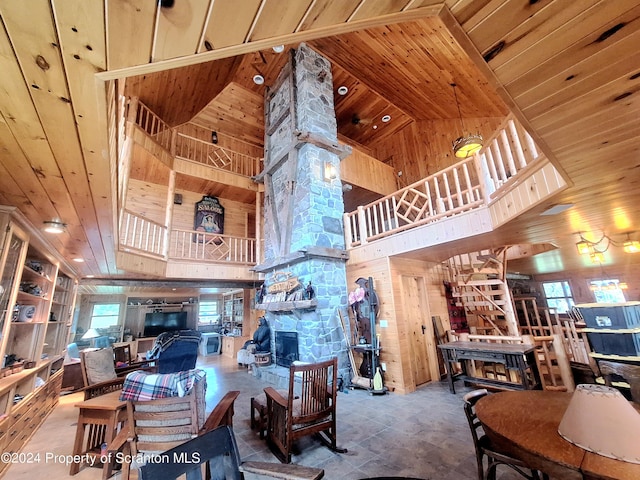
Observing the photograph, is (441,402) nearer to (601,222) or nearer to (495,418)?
(495,418)

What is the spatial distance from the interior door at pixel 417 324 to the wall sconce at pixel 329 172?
2.77 metres

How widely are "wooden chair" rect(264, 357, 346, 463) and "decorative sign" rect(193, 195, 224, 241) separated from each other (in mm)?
6696

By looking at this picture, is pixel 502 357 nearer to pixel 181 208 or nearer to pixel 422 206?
Result: pixel 422 206

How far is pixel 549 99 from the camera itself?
4.24 feet

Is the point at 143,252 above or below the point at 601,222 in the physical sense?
above

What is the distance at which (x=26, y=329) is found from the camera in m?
3.88

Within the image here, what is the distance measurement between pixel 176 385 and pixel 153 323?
12.0 meters

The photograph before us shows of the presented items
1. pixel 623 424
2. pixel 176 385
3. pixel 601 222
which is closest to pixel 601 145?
pixel 623 424

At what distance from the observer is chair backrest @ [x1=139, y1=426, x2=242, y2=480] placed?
1.17 m

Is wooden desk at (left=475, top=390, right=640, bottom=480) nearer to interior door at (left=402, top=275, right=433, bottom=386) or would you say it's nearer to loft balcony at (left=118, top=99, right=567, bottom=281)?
loft balcony at (left=118, top=99, right=567, bottom=281)

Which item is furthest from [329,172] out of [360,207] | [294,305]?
[294,305]

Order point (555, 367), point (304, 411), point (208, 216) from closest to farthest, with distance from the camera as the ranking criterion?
point (304, 411) → point (555, 367) → point (208, 216)

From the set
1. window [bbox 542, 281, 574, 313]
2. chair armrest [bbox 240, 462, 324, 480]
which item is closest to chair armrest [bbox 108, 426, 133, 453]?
chair armrest [bbox 240, 462, 324, 480]

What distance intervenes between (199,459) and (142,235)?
226 inches
